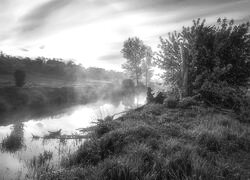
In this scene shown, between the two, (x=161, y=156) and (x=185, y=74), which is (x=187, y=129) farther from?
(x=185, y=74)

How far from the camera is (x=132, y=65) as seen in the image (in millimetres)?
56688

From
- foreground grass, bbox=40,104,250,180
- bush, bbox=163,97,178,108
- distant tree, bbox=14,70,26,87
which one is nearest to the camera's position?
foreground grass, bbox=40,104,250,180

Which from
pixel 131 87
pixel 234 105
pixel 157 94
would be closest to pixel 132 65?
pixel 131 87

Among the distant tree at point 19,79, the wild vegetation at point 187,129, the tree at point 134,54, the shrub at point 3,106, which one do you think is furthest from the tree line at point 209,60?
the tree at point 134,54

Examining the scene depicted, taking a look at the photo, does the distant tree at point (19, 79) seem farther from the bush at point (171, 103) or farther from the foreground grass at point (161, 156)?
the foreground grass at point (161, 156)

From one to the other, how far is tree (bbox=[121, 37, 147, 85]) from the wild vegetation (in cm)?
3821

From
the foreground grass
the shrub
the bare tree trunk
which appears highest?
the bare tree trunk

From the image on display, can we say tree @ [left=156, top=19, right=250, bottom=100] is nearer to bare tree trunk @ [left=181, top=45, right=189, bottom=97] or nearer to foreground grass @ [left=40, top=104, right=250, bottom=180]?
bare tree trunk @ [left=181, top=45, right=189, bottom=97]

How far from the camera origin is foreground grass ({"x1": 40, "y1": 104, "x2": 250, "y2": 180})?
4527 mm

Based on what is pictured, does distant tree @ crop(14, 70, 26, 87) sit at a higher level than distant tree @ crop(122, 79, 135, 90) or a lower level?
higher

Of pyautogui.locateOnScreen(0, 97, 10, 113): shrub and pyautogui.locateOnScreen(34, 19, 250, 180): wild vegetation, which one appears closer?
pyautogui.locateOnScreen(34, 19, 250, 180): wild vegetation

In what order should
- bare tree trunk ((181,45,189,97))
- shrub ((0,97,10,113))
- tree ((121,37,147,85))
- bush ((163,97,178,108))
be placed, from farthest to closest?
tree ((121,37,147,85))
shrub ((0,97,10,113))
bare tree trunk ((181,45,189,97))
bush ((163,97,178,108))

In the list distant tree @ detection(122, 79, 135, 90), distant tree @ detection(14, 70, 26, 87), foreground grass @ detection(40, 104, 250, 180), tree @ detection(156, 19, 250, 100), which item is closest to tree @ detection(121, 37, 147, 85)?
distant tree @ detection(122, 79, 135, 90)

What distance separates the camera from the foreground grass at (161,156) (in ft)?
14.9
